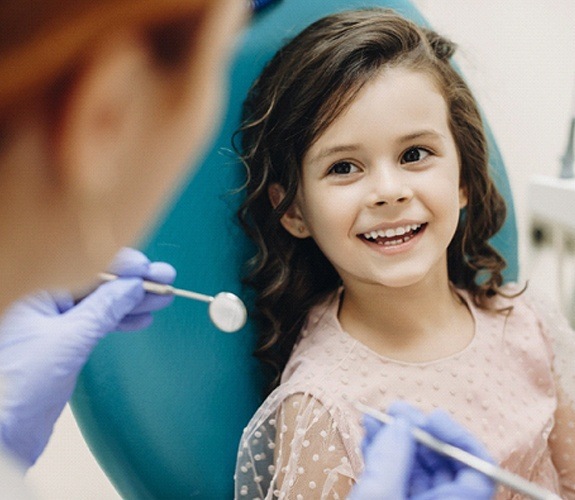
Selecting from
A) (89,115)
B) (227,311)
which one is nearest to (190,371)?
(227,311)

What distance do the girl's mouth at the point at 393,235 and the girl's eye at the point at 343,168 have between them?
0.28ft

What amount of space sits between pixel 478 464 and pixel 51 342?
541 millimetres

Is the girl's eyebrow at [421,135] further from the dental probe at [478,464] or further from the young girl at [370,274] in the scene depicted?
the dental probe at [478,464]

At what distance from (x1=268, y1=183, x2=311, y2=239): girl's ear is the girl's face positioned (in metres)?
0.07

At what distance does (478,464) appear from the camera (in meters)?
0.70

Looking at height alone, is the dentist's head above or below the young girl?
above

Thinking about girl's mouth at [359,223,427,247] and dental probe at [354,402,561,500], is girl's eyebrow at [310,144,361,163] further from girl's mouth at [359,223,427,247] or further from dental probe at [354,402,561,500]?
dental probe at [354,402,561,500]

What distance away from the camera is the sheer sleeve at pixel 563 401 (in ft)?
3.72

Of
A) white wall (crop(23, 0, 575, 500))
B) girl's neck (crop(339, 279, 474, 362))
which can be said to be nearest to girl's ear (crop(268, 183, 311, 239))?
girl's neck (crop(339, 279, 474, 362))

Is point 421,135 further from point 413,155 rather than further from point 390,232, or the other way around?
point 390,232

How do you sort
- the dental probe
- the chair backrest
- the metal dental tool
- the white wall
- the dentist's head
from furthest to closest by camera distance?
the white wall < the chair backrest < the metal dental tool < the dental probe < the dentist's head

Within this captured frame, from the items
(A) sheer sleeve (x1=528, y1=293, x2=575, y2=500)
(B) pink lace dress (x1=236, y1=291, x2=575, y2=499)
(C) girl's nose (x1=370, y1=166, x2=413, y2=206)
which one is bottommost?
(A) sheer sleeve (x1=528, y1=293, x2=575, y2=500)

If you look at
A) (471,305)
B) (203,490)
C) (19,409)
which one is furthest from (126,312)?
(471,305)

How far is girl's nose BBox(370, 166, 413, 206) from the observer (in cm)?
97
